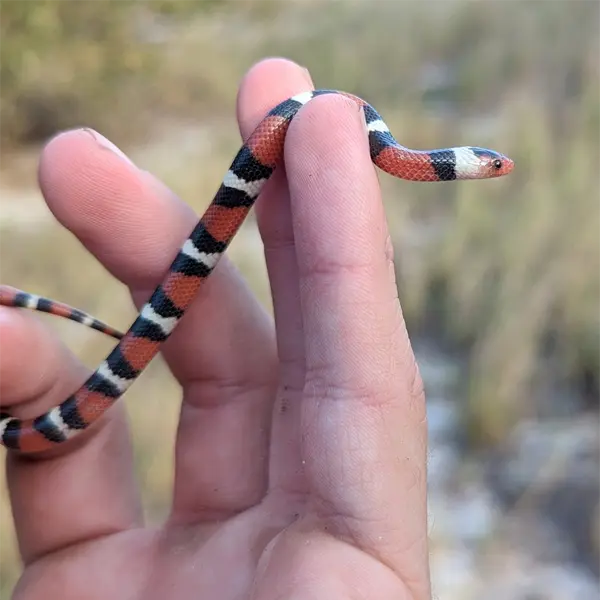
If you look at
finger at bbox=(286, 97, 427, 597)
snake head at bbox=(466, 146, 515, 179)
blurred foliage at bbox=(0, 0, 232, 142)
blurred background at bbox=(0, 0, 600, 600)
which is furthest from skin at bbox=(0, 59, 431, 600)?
blurred foliage at bbox=(0, 0, 232, 142)

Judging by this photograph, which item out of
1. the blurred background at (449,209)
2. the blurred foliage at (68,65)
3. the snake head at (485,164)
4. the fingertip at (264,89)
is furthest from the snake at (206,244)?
the blurred foliage at (68,65)

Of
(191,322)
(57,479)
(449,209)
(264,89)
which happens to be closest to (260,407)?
(191,322)

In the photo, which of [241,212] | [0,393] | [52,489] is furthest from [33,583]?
[241,212]

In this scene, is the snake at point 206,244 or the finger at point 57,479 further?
the finger at point 57,479

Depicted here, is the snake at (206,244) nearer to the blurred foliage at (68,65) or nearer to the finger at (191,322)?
the finger at (191,322)

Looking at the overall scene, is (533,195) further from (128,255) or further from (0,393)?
(0,393)

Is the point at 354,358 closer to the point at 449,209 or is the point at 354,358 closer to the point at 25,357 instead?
the point at 25,357
